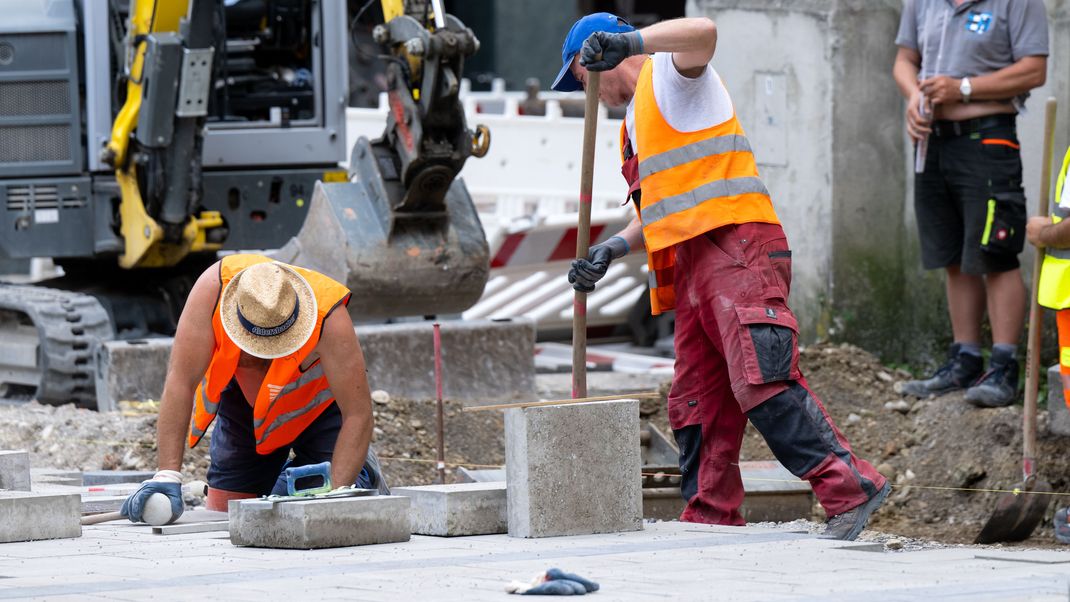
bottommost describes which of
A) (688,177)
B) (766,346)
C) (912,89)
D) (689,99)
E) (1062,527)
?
(1062,527)

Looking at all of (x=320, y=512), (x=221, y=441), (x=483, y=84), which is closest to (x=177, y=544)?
(x=320, y=512)

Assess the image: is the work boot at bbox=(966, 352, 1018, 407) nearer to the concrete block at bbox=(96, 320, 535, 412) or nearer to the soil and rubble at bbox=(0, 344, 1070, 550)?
the soil and rubble at bbox=(0, 344, 1070, 550)

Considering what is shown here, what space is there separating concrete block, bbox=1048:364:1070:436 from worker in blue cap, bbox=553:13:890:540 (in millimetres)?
2099

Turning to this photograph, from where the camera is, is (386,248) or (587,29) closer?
(587,29)

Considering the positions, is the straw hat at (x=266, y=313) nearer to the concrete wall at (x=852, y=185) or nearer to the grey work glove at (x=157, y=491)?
the grey work glove at (x=157, y=491)

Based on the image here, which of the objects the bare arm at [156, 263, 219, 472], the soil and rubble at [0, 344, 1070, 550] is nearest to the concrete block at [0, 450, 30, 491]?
the bare arm at [156, 263, 219, 472]

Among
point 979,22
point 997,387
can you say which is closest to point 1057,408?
point 997,387

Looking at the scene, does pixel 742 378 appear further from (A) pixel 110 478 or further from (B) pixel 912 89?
(B) pixel 912 89

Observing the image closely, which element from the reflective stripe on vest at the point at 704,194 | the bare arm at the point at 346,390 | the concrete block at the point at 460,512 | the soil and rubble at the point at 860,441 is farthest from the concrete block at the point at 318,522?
the soil and rubble at the point at 860,441

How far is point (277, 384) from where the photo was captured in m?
6.31

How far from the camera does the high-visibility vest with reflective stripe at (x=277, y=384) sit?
242 inches

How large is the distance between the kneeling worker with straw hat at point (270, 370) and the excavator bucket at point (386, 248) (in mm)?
3088

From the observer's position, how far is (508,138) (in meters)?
15.8

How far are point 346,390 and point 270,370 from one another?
311 millimetres
